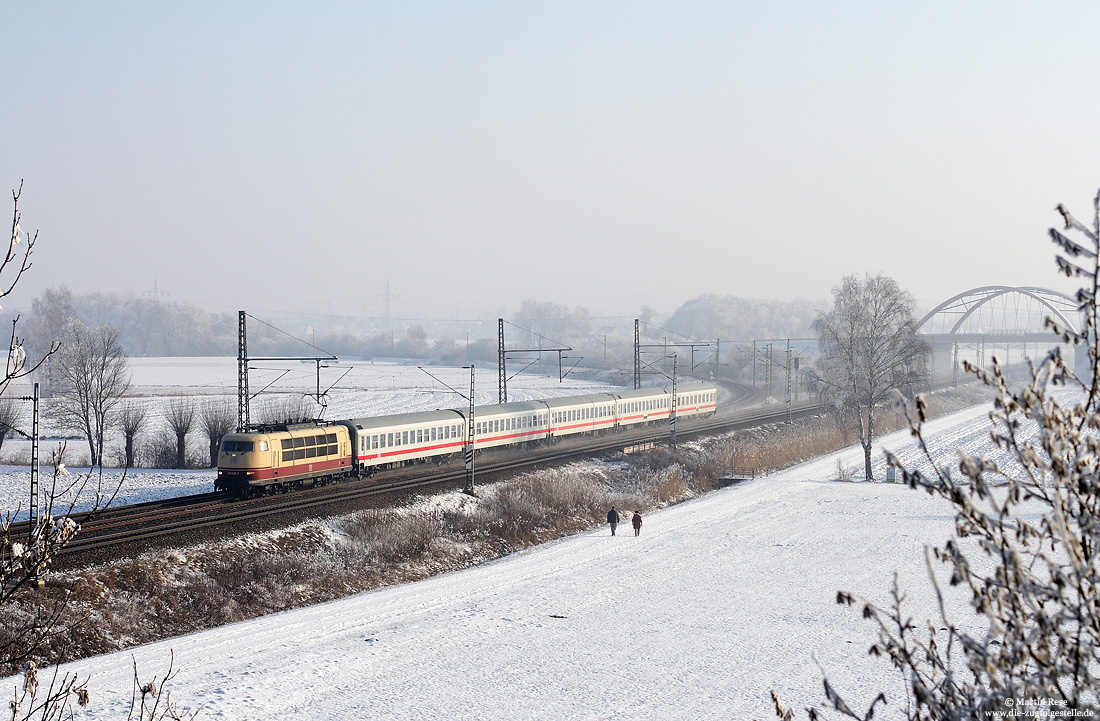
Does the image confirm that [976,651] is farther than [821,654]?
No

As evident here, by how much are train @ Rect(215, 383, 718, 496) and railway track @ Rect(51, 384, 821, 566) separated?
0.67m

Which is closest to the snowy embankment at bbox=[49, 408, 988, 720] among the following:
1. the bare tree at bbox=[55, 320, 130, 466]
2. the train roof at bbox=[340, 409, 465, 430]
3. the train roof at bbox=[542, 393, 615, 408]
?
the train roof at bbox=[340, 409, 465, 430]

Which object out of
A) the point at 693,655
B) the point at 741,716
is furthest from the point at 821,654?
the point at 741,716

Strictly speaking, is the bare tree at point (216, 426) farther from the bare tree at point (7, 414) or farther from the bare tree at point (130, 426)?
the bare tree at point (7, 414)

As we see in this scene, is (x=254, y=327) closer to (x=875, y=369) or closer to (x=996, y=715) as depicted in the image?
(x=875, y=369)

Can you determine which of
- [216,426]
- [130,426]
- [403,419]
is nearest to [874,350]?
[403,419]

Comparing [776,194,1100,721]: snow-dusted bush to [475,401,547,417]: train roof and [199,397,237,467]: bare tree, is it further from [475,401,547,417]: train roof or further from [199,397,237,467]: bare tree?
[199,397,237,467]: bare tree

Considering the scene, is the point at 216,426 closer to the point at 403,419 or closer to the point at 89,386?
the point at 89,386

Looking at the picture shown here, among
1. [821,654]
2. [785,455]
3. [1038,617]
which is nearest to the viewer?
[1038,617]

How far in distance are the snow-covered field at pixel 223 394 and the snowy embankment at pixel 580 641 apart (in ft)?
19.3

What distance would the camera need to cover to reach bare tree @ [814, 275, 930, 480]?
44750 millimetres

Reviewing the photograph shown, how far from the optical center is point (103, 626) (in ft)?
67.2

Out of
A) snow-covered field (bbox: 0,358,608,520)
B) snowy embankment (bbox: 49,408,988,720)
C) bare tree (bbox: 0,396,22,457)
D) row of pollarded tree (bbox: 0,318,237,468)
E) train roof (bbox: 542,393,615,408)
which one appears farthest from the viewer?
bare tree (bbox: 0,396,22,457)

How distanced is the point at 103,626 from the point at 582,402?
115ft
